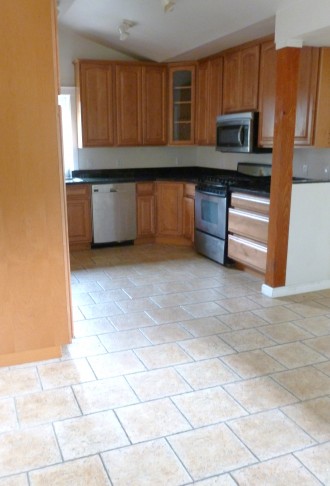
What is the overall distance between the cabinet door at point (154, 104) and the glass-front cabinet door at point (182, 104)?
11cm

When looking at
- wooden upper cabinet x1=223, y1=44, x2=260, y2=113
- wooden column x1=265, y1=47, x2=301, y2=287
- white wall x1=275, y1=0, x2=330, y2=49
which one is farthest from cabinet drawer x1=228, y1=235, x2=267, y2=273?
white wall x1=275, y1=0, x2=330, y2=49

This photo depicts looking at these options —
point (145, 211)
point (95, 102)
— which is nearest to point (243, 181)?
point (145, 211)

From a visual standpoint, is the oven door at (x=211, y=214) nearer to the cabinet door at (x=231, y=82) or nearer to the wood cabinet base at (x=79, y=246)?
the cabinet door at (x=231, y=82)

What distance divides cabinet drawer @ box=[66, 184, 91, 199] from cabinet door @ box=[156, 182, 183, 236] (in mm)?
935

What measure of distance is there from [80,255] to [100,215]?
1.87ft

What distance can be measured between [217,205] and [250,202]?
1.99 feet

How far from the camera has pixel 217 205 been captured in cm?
494

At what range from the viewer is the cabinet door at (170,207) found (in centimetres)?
583

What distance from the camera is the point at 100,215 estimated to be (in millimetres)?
5621

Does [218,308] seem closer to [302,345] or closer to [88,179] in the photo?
[302,345]

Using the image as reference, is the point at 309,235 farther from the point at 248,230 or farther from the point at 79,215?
the point at 79,215

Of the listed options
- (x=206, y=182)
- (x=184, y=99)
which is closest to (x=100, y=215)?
(x=206, y=182)

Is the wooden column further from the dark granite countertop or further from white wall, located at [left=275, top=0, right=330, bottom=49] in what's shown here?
the dark granite countertop

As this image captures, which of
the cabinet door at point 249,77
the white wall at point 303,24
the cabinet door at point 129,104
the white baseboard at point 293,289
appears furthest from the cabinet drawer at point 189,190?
the white wall at point 303,24
